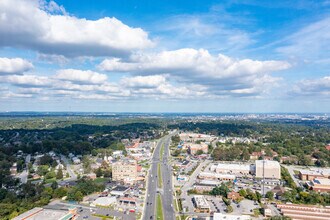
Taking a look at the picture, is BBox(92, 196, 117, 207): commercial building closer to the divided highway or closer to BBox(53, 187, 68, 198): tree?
the divided highway

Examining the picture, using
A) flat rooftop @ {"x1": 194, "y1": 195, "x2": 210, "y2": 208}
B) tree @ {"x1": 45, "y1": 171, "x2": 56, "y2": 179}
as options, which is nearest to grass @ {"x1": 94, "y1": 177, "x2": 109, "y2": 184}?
tree @ {"x1": 45, "y1": 171, "x2": 56, "y2": 179}

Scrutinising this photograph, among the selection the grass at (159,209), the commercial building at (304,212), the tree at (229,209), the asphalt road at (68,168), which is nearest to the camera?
the commercial building at (304,212)

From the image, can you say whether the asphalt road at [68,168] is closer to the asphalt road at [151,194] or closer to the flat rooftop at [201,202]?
the asphalt road at [151,194]

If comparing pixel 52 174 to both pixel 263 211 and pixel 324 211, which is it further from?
pixel 324 211

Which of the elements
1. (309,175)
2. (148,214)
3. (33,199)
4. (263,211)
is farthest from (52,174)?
(309,175)

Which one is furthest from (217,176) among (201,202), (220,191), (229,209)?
(229,209)

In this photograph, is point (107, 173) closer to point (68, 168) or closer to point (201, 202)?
point (68, 168)

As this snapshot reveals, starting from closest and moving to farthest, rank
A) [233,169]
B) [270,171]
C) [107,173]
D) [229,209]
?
[229,209], [270,171], [107,173], [233,169]

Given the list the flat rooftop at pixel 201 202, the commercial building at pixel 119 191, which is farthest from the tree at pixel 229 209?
the commercial building at pixel 119 191
